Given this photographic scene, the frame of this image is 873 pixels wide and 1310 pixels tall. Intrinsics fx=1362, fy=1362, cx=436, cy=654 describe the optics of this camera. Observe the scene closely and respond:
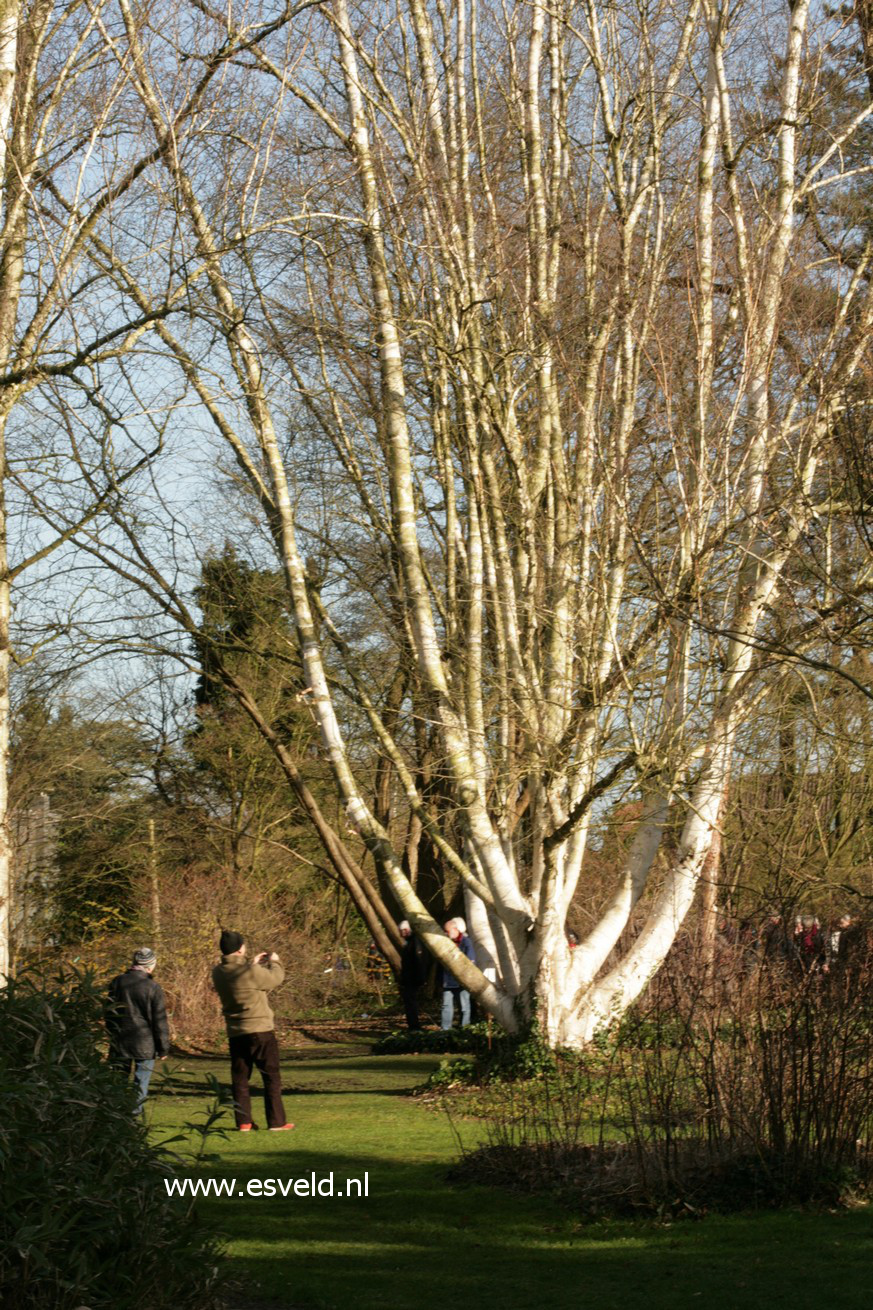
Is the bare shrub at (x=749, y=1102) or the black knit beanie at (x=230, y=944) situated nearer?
the bare shrub at (x=749, y=1102)

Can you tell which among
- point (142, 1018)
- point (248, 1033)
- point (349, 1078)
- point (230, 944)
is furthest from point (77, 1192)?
point (349, 1078)

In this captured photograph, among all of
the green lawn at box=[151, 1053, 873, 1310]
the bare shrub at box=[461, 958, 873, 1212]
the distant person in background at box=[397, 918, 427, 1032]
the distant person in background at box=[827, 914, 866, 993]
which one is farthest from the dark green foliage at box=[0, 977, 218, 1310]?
the distant person in background at box=[397, 918, 427, 1032]

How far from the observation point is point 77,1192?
4641 millimetres

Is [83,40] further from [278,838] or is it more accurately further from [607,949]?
[278,838]

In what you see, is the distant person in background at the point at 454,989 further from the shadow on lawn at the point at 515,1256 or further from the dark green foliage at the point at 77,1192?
the dark green foliage at the point at 77,1192

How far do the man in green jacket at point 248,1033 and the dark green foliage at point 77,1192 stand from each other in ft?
15.6

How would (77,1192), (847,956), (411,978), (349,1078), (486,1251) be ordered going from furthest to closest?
(411,978) < (349,1078) < (847,956) < (486,1251) < (77,1192)

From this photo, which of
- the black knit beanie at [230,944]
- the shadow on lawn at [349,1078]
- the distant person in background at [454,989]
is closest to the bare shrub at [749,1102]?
the black knit beanie at [230,944]

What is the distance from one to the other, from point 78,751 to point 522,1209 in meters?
16.7

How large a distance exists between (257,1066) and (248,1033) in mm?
262

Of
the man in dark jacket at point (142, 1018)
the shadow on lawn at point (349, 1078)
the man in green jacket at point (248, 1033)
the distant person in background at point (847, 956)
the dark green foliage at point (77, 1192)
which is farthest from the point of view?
the shadow on lawn at point (349, 1078)

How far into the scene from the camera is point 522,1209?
7.94m

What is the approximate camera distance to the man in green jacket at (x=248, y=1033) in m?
10.4

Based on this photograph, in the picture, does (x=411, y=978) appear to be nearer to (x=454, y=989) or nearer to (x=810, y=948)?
(x=454, y=989)
